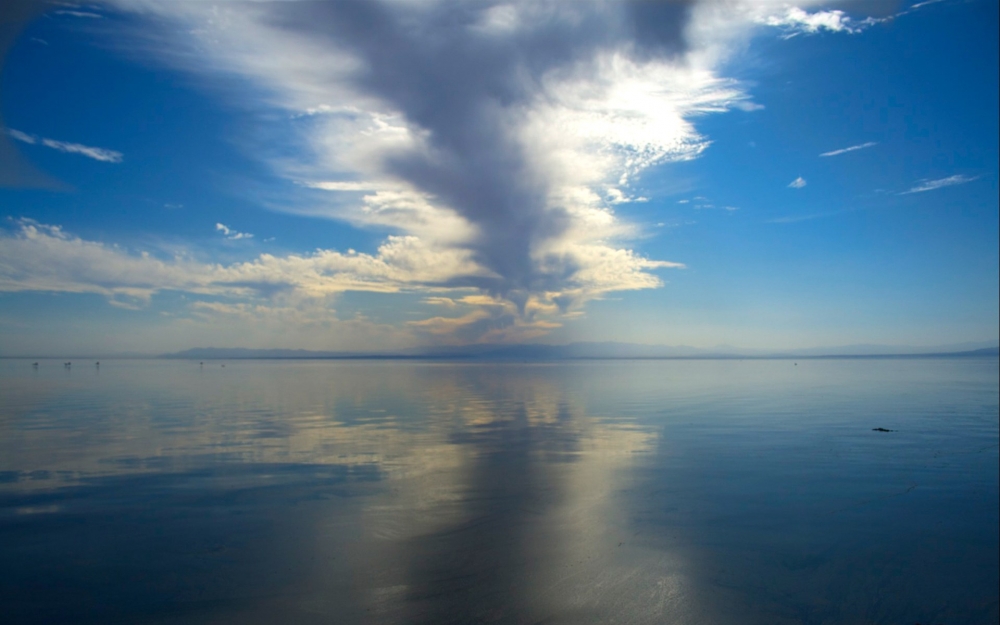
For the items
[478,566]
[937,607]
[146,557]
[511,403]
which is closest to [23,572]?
[146,557]

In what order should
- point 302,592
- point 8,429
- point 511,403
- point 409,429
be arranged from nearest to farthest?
point 302,592 < point 8,429 < point 409,429 < point 511,403

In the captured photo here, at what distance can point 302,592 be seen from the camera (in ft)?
31.5

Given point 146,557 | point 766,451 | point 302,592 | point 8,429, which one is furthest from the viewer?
point 8,429

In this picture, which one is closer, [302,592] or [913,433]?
[302,592]

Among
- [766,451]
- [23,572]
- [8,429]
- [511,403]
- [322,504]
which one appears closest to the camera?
[23,572]

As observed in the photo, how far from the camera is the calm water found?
31.1 feet

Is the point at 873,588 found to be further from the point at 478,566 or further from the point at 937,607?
the point at 478,566

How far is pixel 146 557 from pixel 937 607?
14.9m

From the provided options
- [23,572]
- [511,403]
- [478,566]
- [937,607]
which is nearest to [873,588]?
[937,607]

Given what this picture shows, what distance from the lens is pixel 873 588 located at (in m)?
10.4

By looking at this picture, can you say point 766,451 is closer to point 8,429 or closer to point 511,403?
point 511,403

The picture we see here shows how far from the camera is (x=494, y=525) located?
12.9m

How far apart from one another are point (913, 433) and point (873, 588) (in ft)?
63.8

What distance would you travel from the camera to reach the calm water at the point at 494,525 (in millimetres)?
9469
